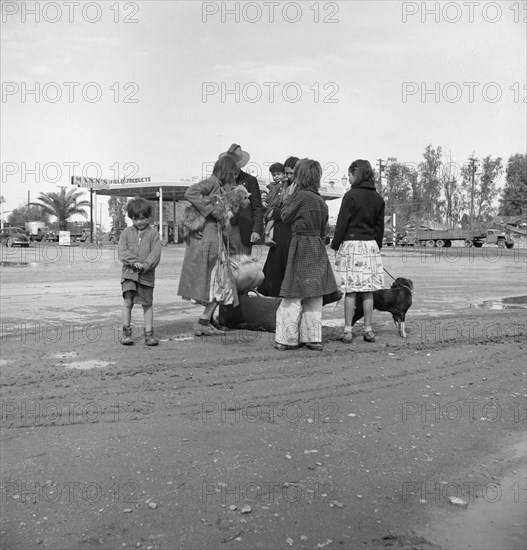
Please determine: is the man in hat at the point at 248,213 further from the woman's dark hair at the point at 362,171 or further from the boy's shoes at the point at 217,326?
the woman's dark hair at the point at 362,171

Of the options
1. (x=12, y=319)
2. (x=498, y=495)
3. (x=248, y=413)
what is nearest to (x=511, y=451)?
(x=498, y=495)

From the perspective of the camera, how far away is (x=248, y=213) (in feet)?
22.1

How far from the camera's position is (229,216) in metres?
6.46

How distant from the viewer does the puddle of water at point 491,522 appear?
111 inches

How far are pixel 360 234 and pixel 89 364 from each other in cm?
287

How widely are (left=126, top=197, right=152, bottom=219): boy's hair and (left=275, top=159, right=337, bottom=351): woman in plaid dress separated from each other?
1.32 meters

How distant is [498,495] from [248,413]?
166 centimetres

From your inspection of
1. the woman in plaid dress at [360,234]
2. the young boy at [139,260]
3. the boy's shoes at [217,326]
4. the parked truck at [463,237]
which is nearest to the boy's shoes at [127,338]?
the young boy at [139,260]

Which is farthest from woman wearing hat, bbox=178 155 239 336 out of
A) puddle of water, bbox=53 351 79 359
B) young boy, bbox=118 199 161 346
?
puddle of water, bbox=53 351 79 359

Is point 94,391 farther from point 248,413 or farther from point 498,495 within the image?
point 498,495

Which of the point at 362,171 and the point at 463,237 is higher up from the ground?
the point at 362,171

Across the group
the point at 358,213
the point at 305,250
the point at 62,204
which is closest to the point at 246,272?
the point at 305,250

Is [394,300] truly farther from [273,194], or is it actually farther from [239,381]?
[239,381]

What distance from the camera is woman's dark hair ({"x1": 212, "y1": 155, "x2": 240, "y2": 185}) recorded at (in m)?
6.60
